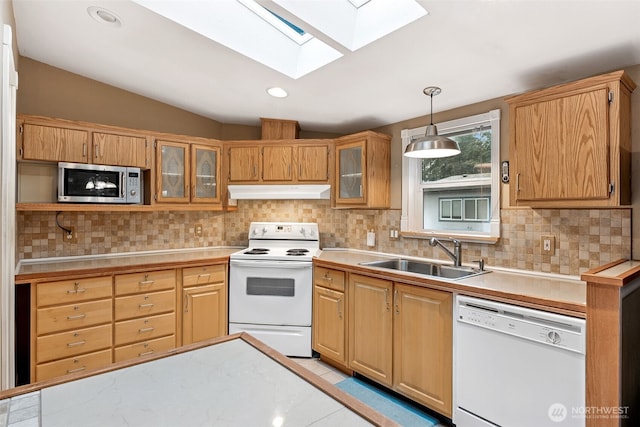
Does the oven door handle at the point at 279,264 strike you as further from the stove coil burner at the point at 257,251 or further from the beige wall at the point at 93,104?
the beige wall at the point at 93,104

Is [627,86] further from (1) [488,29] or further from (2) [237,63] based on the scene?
(2) [237,63]

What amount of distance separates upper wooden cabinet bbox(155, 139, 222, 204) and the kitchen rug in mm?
2177

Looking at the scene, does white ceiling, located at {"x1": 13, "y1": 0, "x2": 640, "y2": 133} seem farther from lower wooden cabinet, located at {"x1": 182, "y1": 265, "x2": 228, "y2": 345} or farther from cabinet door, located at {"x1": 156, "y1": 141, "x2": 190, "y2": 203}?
lower wooden cabinet, located at {"x1": 182, "y1": 265, "x2": 228, "y2": 345}

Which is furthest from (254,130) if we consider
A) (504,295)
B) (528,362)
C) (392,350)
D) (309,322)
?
(528,362)

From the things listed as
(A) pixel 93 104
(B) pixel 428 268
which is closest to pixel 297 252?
(B) pixel 428 268

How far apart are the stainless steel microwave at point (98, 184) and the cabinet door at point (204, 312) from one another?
101 cm

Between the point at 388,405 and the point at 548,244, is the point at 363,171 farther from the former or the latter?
the point at 388,405

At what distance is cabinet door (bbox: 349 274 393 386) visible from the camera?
8.03ft

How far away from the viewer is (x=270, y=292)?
311 cm

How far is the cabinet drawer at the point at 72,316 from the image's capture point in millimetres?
2363

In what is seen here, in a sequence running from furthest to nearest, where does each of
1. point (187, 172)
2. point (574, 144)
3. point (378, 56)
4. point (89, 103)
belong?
point (187, 172) < point (89, 103) < point (378, 56) < point (574, 144)

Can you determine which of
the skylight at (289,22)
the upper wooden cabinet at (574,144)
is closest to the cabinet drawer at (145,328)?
the skylight at (289,22)

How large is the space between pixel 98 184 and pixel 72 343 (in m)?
1.24

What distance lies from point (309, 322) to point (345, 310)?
1.50 feet
